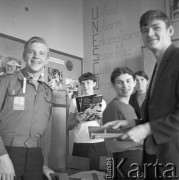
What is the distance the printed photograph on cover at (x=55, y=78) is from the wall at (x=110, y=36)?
1.90ft

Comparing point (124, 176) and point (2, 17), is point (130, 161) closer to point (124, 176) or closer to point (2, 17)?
point (124, 176)

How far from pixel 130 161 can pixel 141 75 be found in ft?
4.20

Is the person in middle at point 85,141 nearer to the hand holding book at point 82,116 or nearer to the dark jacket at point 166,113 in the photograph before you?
the hand holding book at point 82,116

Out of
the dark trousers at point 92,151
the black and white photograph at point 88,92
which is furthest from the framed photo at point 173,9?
the dark trousers at point 92,151

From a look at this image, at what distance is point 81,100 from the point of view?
1961mm

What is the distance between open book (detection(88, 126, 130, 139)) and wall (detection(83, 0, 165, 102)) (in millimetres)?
2355

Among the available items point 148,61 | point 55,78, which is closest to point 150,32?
point 148,61

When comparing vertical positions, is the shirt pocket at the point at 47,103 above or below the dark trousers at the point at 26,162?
above

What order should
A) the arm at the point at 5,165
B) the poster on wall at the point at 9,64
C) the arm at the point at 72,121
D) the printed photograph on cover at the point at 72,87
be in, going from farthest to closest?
the printed photograph on cover at the point at 72,87 < the poster on wall at the point at 9,64 < the arm at the point at 72,121 < the arm at the point at 5,165

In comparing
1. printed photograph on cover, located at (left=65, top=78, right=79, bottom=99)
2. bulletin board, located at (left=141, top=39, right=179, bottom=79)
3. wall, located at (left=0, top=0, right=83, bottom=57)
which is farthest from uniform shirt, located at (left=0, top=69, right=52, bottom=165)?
printed photograph on cover, located at (left=65, top=78, right=79, bottom=99)

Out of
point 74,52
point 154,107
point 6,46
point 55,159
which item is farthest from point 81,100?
point 74,52

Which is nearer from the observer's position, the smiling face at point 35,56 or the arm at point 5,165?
the arm at point 5,165

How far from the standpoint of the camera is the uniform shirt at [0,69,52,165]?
4.41ft

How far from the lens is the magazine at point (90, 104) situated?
1904mm
